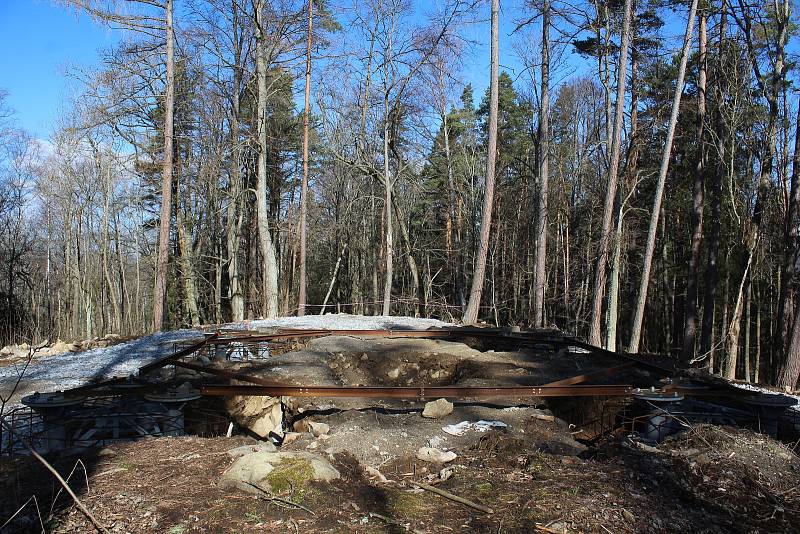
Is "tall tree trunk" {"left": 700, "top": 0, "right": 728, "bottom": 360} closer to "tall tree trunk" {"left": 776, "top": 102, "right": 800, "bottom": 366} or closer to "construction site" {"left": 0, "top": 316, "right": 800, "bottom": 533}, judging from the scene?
"tall tree trunk" {"left": 776, "top": 102, "right": 800, "bottom": 366}

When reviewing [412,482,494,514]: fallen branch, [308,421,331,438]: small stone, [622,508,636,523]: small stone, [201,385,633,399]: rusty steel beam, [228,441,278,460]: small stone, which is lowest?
[308,421,331,438]: small stone

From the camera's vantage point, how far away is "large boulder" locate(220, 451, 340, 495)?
10.8 ft

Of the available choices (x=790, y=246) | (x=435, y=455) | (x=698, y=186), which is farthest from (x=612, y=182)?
(x=435, y=455)

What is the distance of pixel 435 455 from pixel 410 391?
1075mm

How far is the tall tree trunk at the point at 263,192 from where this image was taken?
17.1 m

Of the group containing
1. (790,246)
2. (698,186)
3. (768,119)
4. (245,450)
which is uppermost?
(768,119)

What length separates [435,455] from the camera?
166 inches

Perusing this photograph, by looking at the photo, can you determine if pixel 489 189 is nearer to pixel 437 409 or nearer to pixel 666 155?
pixel 666 155

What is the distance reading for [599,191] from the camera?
24156 millimetres

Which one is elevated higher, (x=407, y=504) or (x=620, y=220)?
(x=620, y=220)

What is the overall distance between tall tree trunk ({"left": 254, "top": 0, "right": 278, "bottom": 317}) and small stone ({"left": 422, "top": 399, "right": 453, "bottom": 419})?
487 inches

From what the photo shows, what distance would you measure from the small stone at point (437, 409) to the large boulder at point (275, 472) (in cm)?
183

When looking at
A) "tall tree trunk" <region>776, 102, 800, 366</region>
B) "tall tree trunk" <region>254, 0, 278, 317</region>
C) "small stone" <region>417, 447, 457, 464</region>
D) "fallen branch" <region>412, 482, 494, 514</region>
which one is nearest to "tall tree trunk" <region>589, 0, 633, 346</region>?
"tall tree trunk" <region>776, 102, 800, 366</region>

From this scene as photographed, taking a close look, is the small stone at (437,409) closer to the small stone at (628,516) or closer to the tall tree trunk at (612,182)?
the small stone at (628,516)
